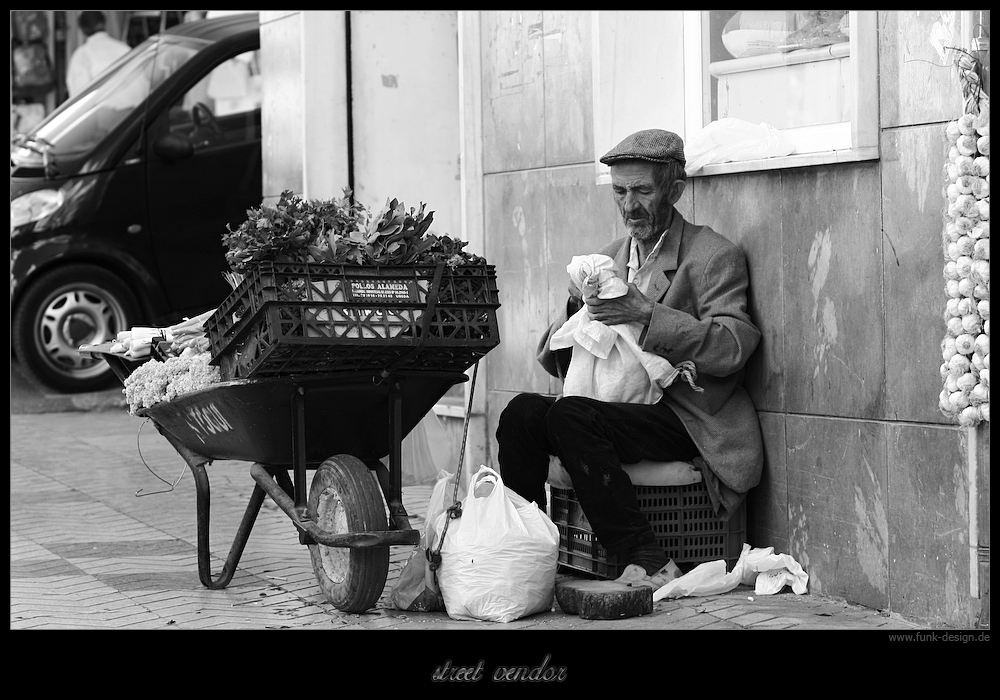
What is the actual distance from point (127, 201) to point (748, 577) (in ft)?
20.8

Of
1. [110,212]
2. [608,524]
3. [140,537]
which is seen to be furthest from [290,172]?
[608,524]

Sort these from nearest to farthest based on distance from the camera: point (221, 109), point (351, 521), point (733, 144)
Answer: point (351, 521) → point (733, 144) → point (221, 109)

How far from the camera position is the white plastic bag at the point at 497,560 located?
14.2ft

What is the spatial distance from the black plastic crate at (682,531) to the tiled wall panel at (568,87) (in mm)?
1609

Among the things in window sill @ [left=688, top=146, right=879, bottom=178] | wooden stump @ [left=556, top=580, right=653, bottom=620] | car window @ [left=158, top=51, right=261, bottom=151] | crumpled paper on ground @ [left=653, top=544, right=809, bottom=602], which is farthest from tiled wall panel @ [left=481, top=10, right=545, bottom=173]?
car window @ [left=158, top=51, right=261, bottom=151]

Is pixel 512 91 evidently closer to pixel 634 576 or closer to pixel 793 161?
pixel 793 161

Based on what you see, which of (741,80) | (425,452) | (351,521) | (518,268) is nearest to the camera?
(351,521)

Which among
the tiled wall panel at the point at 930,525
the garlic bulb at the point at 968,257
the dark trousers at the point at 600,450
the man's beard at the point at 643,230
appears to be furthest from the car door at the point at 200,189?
the garlic bulb at the point at 968,257

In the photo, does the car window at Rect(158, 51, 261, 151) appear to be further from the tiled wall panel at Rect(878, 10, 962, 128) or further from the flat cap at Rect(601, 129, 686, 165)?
the tiled wall panel at Rect(878, 10, 962, 128)

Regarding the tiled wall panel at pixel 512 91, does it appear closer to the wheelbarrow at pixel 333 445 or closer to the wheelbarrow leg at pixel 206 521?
the wheelbarrow at pixel 333 445

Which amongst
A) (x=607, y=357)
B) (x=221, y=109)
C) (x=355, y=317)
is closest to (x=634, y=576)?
(x=607, y=357)

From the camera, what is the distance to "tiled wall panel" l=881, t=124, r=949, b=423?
4039 mm

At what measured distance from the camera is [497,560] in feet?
14.1
